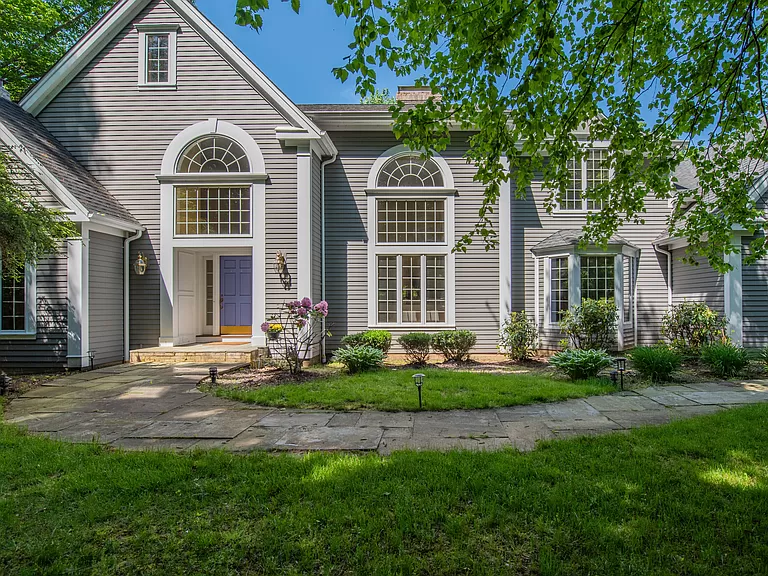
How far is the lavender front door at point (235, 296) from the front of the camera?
11484 millimetres

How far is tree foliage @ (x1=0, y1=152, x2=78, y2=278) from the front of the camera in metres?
A: 6.38

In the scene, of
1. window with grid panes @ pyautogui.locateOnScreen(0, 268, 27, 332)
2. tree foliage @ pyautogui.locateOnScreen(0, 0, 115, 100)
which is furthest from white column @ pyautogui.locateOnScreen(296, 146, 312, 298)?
tree foliage @ pyautogui.locateOnScreen(0, 0, 115, 100)

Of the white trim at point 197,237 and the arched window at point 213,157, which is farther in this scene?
the arched window at point 213,157

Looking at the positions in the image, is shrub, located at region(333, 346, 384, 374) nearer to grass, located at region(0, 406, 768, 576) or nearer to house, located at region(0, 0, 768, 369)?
house, located at region(0, 0, 768, 369)

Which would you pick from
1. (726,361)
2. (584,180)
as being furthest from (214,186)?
(726,361)

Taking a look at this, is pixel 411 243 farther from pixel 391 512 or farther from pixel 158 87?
pixel 391 512

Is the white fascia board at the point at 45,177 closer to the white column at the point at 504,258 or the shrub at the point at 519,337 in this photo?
the white column at the point at 504,258

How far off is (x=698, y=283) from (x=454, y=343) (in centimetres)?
627

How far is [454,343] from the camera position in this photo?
984 centimetres

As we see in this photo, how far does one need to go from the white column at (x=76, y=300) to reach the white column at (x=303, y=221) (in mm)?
4154

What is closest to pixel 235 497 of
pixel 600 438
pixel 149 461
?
pixel 149 461

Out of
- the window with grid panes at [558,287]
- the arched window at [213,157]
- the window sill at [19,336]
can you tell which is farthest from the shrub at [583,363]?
the window sill at [19,336]

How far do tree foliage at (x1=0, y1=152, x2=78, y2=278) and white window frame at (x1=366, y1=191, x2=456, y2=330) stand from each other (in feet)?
20.3

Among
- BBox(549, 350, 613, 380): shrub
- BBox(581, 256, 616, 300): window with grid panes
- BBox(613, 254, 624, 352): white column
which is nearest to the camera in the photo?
BBox(549, 350, 613, 380): shrub
